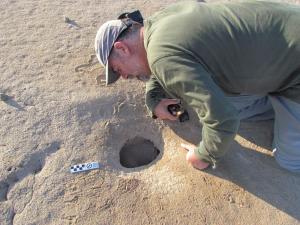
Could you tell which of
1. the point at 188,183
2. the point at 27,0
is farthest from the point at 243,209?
the point at 27,0

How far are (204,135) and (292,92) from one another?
77 centimetres

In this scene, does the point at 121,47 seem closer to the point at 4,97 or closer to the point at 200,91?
the point at 200,91

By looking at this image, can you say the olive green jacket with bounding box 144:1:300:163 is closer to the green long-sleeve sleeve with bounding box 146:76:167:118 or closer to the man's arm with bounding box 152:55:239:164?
the man's arm with bounding box 152:55:239:164

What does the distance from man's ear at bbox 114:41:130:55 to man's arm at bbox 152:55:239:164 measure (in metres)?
0.29

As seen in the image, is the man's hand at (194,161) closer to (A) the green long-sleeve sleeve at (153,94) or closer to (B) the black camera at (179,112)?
(B) the black camera at (179,112)

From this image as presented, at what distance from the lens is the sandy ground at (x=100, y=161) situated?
2.98 m

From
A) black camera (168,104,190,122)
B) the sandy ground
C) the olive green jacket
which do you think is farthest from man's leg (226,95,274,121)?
the olive green jacket

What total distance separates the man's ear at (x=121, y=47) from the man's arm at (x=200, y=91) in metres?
0.29

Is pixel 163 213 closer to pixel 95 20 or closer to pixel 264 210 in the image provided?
pixel 264 210

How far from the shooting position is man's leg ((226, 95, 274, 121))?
3445 millimetres

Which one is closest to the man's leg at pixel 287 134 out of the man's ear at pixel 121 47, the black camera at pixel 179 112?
the black camera at pixel 179 112

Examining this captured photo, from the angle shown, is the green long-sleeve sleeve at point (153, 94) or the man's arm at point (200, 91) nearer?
the man's arm at point (200, 91)

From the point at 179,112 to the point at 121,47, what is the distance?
949mm

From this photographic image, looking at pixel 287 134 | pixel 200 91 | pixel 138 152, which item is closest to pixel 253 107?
pixel 287 134
